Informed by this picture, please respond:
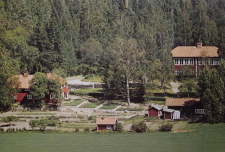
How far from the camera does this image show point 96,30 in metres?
10.5

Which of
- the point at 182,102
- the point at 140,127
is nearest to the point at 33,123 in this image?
the point at 140,127

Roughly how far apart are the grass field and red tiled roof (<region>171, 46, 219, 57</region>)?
1770 millimetres

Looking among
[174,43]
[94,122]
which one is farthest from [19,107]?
[174,43]

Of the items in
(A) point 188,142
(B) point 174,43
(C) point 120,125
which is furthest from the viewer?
(B) point 174,43

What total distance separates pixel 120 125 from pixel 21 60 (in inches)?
126

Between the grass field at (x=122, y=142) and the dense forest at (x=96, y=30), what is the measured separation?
186 cm

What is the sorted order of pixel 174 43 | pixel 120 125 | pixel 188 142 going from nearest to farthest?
pixel 188 142, pixel 120 125, pixel 174 43

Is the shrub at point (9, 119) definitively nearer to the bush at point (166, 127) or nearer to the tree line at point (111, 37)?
the tree line at point (111, 37)

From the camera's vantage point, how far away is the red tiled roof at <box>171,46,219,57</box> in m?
9.70

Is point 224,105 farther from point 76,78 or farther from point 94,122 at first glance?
point 76,78

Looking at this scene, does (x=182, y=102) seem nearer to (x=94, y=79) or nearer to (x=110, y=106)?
(x=110, y=106)

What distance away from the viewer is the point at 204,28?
9.84 metres

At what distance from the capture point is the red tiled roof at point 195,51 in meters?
9.70

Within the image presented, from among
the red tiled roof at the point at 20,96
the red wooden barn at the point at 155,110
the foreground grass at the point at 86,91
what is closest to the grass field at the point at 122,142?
the red wooden barn at the point at 155,110
